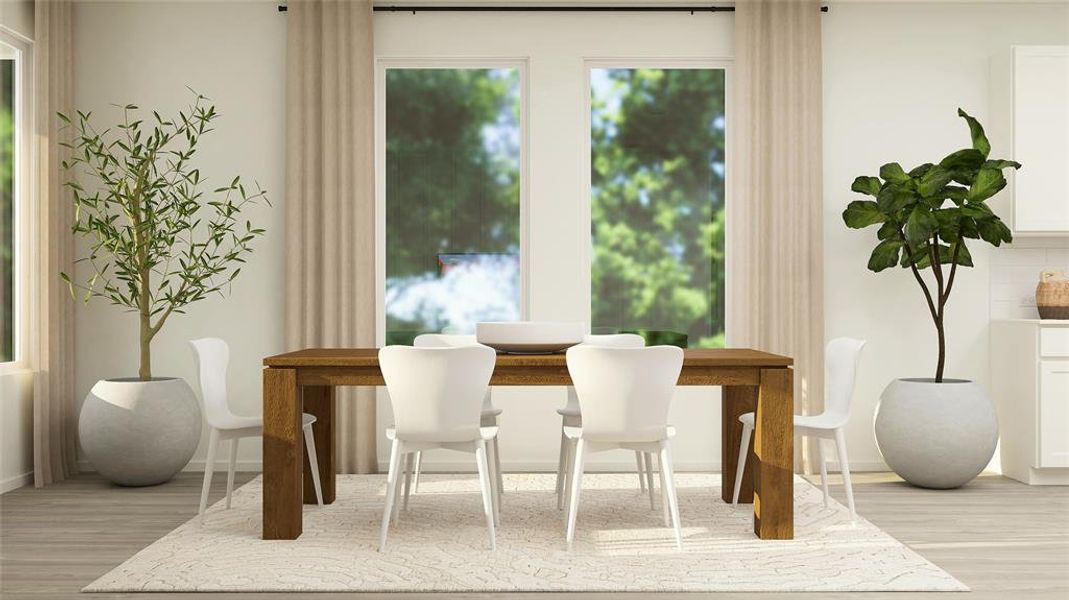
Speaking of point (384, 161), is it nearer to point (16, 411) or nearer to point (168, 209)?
point (168, 209)

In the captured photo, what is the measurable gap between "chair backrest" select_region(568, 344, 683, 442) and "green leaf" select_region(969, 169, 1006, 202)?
2.47 metres

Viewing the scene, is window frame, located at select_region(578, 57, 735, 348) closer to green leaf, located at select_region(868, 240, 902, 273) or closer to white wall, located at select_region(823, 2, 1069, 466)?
white wall, located at select_region(823, 2, 1069, 466)

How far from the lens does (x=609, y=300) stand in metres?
6.01

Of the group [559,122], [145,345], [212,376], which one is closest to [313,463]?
[212,376]

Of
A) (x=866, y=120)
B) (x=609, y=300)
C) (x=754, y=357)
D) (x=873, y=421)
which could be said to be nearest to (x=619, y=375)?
(x=754, y=357)

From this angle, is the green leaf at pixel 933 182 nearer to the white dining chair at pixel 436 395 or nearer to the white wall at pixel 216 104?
the white dining chair at pixel 436 395

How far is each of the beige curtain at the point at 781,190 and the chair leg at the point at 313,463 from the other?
8.77 feet

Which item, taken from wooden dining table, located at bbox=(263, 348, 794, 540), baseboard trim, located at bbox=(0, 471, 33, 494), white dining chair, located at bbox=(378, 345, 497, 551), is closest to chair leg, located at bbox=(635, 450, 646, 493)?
wooden dining table, located at bbox=(263, 348, 794, 540)

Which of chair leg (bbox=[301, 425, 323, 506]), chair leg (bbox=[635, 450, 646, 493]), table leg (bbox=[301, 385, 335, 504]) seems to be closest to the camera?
chair leg (bbox=[301, 425, 323, 506])

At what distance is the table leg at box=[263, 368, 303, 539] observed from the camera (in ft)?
13.1

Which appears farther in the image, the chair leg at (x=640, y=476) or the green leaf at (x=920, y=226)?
the green leaf at (x=920, y=226)

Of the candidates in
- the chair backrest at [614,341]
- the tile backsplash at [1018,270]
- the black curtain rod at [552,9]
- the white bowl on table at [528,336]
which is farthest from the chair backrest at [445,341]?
the tile backsplash at [1018,270]

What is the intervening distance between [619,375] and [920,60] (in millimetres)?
3543

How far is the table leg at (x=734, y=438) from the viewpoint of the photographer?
479 centimetres
